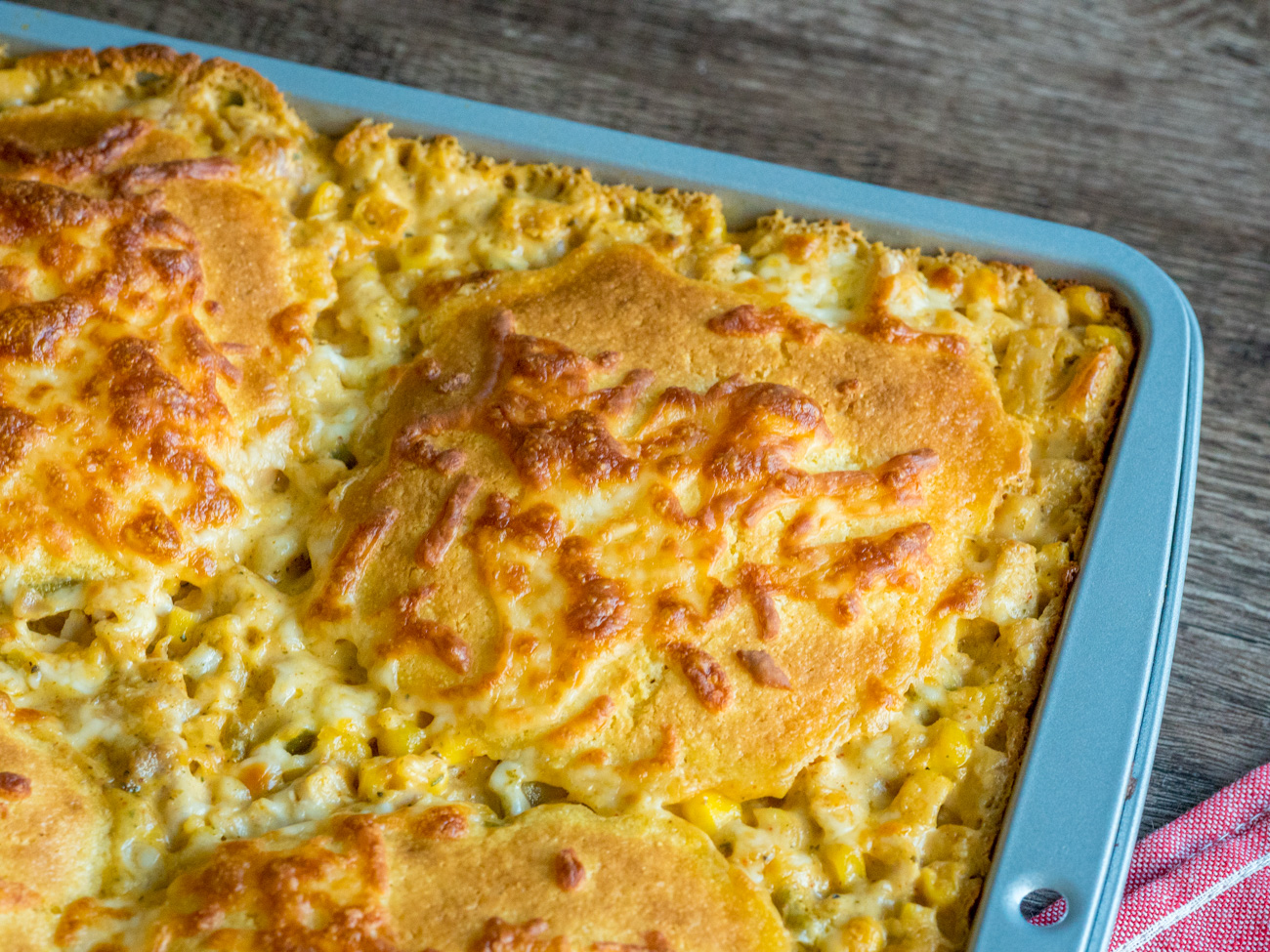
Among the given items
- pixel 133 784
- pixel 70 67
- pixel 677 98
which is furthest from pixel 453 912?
pixel 677 98

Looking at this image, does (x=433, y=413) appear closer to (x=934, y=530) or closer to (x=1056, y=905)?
(x=934, y=530)

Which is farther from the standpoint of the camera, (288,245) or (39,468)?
(288,245)

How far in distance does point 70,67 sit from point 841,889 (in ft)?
7.29

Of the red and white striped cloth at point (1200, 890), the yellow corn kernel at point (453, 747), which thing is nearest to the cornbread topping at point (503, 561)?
the yellow corn kernel at point (453, 747)

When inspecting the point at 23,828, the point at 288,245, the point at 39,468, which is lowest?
the point at 23,828

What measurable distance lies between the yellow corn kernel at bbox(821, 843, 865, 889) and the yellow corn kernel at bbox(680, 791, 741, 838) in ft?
0.50

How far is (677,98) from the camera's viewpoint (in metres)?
3.49

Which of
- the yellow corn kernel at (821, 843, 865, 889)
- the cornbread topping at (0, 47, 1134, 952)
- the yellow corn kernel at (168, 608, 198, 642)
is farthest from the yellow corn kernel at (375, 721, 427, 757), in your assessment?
the yellow corn kernel at (821, 843, 865, 889)

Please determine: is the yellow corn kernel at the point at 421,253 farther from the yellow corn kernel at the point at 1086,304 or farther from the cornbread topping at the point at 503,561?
the yellow corn kernel at the point at 1086,304

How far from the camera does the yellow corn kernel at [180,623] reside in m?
2.17

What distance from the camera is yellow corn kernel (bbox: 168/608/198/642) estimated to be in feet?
7.11

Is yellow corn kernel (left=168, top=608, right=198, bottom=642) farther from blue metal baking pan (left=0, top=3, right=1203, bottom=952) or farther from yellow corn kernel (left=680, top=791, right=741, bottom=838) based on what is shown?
blue metal baking pan (left=0, top=3, right=1203, bottom=952)

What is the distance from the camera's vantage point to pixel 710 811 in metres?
2.04

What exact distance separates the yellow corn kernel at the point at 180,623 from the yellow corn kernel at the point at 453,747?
47 cm
